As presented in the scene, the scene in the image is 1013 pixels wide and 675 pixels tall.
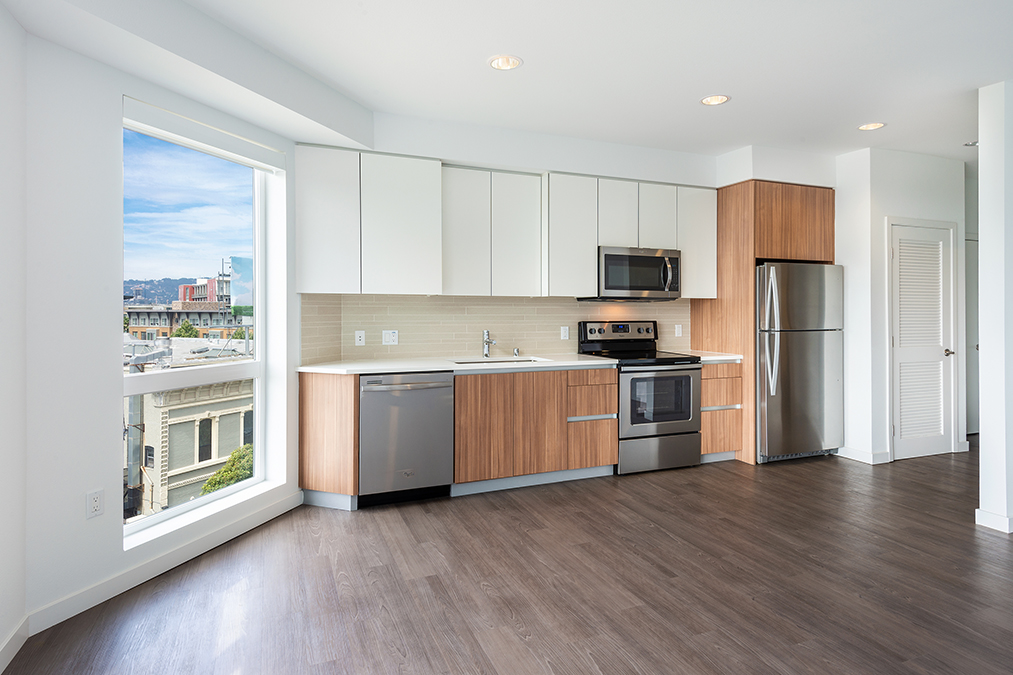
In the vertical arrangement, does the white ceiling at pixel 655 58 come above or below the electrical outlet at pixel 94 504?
above

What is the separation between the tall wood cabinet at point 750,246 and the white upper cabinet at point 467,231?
6.85 feet

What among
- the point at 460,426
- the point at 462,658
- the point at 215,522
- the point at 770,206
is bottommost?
the point at 462,658

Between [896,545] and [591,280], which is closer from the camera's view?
[896,545]

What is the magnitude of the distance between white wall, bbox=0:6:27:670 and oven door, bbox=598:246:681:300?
3.42 m

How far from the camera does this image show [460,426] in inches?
142

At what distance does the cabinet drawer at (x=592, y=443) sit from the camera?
395 cm

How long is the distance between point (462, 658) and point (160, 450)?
5.98 ft

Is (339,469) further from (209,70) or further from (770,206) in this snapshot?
(770,206)

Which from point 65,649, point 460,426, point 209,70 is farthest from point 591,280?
point 65,649

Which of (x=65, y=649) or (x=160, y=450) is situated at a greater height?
(x=160, y=450)

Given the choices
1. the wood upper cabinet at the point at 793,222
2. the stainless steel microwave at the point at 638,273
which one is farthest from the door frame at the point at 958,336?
the stainless steel microwave at the point at 638,273

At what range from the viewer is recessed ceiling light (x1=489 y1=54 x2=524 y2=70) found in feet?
9.23

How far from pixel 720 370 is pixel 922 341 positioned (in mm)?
1816

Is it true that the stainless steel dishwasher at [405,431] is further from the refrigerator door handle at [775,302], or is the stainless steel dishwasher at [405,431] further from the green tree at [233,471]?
the refrigerator door handle at [775,302]
